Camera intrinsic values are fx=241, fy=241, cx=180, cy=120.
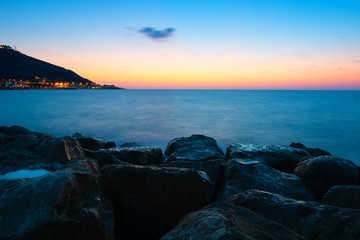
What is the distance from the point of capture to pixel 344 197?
326cm

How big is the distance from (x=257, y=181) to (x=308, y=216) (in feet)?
5.94

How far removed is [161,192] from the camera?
3.01 metres

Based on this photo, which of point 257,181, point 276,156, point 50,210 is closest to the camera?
point 50,210

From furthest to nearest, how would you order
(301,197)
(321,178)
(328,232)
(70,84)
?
(70,84) → (321,178) → (301,197) → (328,232)

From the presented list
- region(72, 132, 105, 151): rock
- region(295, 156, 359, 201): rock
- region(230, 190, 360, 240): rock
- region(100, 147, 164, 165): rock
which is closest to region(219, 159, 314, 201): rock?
region(295, 156, 359, 201): rock

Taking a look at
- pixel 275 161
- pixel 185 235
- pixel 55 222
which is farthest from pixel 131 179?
pixel 275 161

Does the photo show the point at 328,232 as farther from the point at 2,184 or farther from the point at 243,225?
the point at 2,184

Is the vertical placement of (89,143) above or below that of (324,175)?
below

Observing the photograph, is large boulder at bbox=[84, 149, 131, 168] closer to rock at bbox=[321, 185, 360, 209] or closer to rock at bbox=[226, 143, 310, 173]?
rock at bbox=[226, 143, 310, 173]

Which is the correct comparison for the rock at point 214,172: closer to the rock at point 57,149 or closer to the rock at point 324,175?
the rock at point 324,175

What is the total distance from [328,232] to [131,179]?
7.05ft

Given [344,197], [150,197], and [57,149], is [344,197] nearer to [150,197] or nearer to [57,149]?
[150,197]

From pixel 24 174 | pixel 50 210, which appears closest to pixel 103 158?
pixel 24 174

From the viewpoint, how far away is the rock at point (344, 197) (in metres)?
3.17
